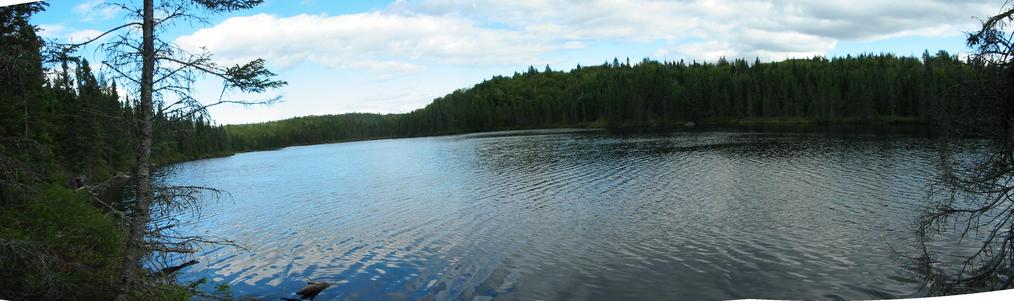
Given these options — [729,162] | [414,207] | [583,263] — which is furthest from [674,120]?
[583,263]

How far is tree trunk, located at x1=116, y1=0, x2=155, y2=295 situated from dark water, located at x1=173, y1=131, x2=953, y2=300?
24.9 feet

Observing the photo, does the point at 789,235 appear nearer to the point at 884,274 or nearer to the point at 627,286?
the point at 884,274

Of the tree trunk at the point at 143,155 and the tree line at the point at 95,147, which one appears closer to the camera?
the tree line at the point at 95,147

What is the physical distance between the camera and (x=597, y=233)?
21.5 m

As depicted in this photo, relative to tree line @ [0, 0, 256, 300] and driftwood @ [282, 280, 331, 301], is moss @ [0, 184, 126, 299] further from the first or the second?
driftwood @ [282, 280, 331, 301]

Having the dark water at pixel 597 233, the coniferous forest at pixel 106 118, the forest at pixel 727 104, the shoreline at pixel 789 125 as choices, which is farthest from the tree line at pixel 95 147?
the forest at pixel 727 104

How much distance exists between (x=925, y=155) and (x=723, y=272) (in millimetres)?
32706

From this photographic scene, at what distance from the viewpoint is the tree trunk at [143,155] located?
7871 mm

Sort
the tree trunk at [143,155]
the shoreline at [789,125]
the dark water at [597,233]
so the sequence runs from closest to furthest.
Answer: the tree trunk at [143,155]
the dark water at [597,233]
the shoreline at [789,125]

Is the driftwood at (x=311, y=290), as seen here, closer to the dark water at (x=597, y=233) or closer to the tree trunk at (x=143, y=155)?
the dark water at (x=597, y=233)

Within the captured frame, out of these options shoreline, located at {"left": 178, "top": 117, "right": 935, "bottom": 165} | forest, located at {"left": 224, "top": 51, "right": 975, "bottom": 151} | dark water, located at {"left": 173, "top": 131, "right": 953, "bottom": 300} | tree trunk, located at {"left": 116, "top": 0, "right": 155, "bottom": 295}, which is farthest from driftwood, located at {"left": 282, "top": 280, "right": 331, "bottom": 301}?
forest, located at {"left": 224, "top": 51, "right": 975, "bottom": 151}

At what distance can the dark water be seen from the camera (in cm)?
1531

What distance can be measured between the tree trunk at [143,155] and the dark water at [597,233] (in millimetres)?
7582

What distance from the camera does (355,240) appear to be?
22750 millimetres
